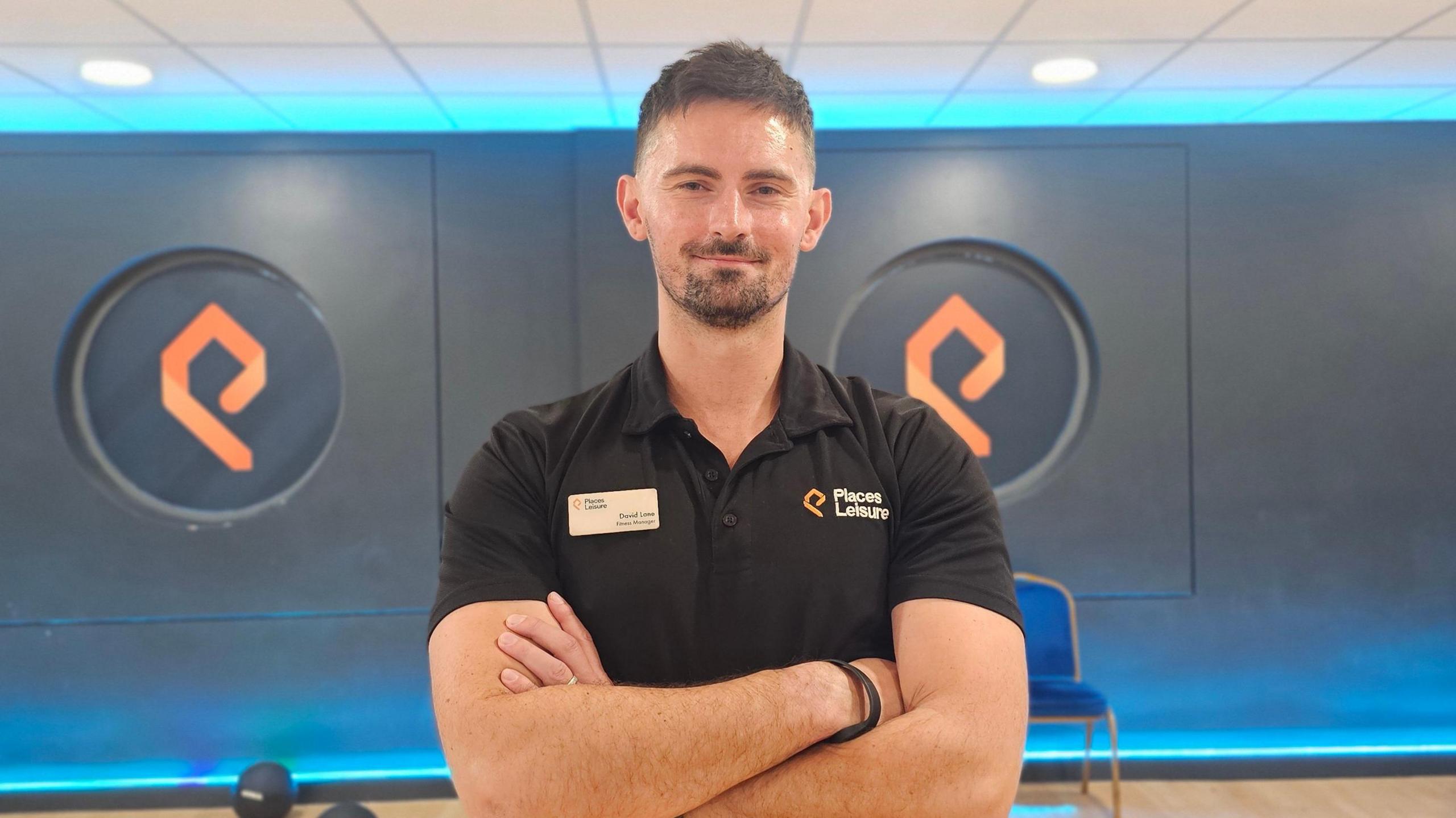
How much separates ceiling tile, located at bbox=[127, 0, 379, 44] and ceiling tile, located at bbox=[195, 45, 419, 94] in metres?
0.09

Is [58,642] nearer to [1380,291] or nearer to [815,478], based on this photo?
[815,478]

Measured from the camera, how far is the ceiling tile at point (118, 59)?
3.36 metres

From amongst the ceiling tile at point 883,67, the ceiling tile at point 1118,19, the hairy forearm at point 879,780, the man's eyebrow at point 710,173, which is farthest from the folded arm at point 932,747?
the ceiling tile at point 883,67

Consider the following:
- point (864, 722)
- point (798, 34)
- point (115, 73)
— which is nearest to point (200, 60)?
point (115, 73)

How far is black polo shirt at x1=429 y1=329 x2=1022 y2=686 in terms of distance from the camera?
1.20 meters

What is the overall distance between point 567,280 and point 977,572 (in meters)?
3.57

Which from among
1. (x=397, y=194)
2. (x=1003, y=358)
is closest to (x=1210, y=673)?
(x=1003, y=358)

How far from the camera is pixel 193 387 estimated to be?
4.48 metres

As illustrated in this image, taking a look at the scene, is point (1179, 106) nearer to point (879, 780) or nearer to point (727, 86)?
point (727, 86)

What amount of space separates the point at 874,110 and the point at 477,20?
75.7 inches

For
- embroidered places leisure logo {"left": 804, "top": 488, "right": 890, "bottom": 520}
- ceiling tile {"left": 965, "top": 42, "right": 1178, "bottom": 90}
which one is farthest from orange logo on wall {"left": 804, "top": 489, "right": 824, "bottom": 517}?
ceiling tile {"left": 965, "top": 42, "right": 1178, "bottom": 90}

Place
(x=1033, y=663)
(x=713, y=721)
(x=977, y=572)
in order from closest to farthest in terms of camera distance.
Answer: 1. (x=713, y=721)
2. (x=977, y=572)
3. (x=1033, y=663)

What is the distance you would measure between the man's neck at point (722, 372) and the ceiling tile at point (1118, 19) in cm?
242

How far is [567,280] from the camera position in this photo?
4531mm
